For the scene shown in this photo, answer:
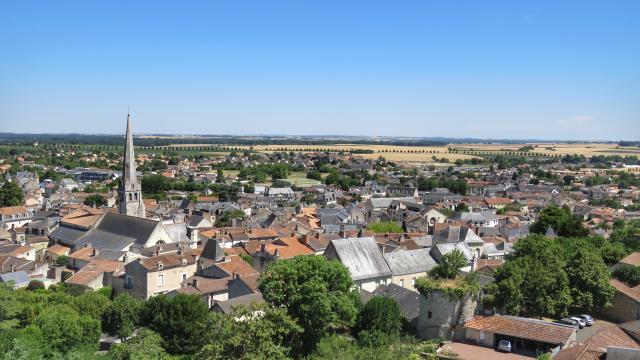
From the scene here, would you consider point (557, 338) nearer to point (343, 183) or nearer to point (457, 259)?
point (457, 259)

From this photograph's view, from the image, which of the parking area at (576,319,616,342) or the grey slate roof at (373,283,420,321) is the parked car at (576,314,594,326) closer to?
the parking area at (576,319,616,342)

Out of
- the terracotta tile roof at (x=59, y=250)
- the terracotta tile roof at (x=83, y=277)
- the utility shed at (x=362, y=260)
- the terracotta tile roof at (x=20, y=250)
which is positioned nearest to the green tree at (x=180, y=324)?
the utility shed at (x=362, y=260)

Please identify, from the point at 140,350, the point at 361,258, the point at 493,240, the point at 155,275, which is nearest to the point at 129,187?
the point at 155,275

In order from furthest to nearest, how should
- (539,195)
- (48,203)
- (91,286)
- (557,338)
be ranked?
1. (539,195)
2. (48,203)
3. (91,286)
4. (557,338)

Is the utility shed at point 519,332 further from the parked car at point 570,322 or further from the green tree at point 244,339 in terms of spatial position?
the green tree at point 244,339

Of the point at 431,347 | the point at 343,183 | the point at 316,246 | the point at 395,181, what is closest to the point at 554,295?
the point at 431,347

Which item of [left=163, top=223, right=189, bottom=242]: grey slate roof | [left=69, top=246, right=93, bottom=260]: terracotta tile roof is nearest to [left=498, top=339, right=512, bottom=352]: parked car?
[left=163, top=223, right=189, bottom=242]: grey slate roof
